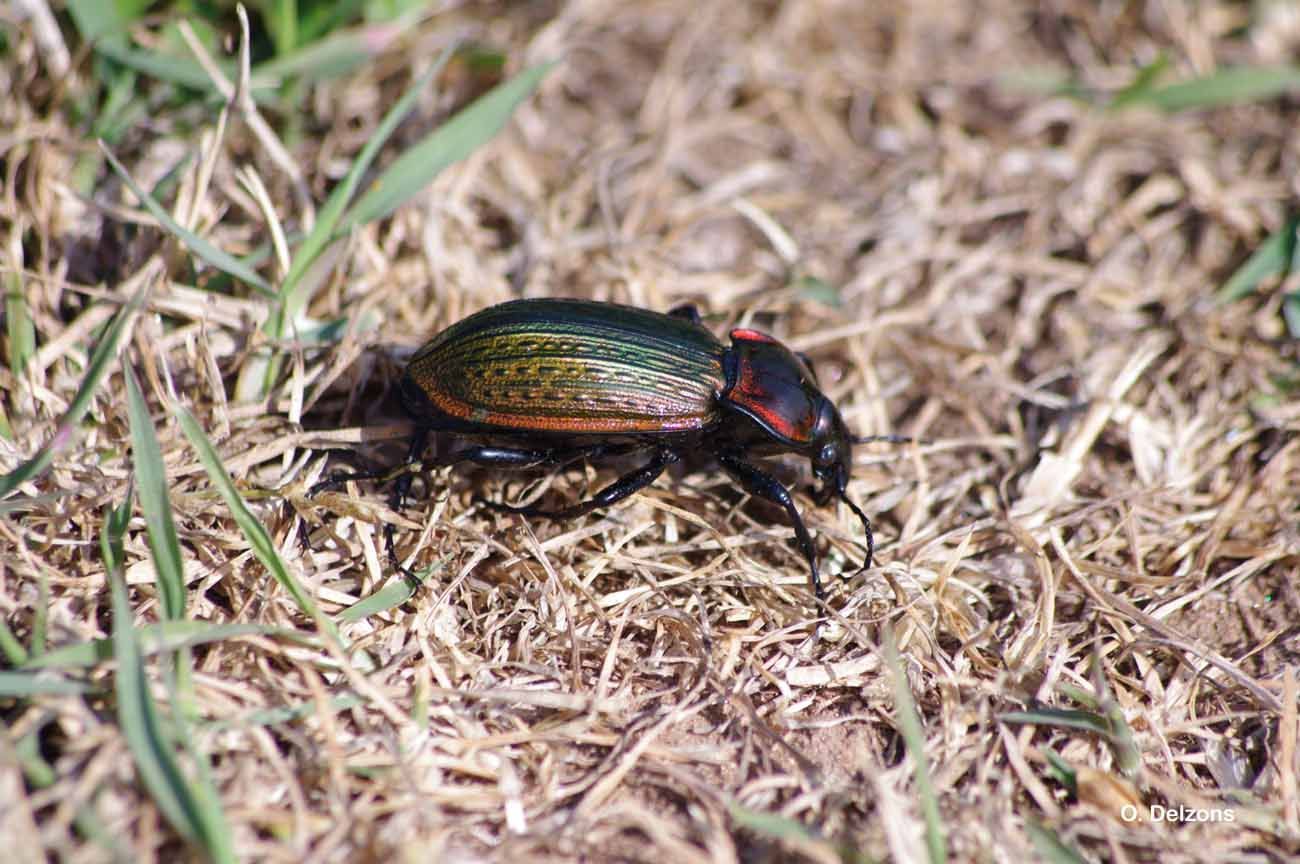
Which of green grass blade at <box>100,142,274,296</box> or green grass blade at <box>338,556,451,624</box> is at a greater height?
green grass blade at <box>100,142,274,296</box>

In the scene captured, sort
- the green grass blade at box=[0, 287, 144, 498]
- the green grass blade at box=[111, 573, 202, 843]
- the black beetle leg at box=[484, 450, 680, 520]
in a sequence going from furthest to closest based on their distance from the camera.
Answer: the black beetle leg at box=[484, 450, 680, 520] < the green grass blade at box=[0, 287, 144, 498] < the green grass blade at box=[111, 573, 202, 843]

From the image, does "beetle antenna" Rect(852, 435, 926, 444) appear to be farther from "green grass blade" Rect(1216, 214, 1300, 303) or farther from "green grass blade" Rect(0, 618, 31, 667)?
"green grass blade" Rect(0, 618, 31, 667)

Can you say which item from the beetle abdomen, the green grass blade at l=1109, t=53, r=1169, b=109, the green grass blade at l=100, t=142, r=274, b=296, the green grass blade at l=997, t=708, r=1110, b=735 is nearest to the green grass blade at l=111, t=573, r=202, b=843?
the beetle abdomen

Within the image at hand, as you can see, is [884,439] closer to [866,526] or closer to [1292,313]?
[866,526]

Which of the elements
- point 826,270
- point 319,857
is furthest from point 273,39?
point 319,857

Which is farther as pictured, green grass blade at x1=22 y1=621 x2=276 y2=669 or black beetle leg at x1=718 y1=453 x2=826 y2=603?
black beetle leg at x1=718 y1=453 x2=826 y2=603

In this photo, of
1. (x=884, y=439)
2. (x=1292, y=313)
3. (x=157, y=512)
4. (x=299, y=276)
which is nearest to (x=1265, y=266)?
(x=1292, y=313)

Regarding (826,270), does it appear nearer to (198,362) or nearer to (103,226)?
(198,362)
